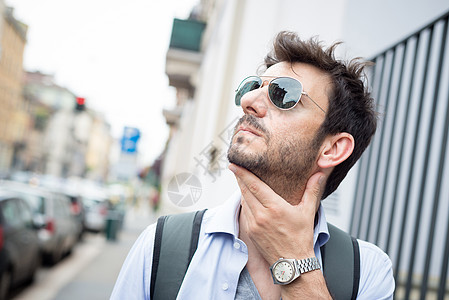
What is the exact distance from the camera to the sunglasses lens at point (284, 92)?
6.21 ft

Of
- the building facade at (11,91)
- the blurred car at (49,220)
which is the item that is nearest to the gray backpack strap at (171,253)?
the blurred car at (49,220)

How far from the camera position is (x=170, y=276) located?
1688 mm

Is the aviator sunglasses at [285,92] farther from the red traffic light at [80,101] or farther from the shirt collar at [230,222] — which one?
the red traffic light at [80,101]

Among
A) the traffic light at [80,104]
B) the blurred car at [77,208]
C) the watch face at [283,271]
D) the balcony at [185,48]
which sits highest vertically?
the balcony at [185,48]

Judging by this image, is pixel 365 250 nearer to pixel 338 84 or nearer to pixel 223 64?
pixel 338 84

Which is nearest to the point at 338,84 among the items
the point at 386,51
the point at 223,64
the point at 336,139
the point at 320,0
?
the point at 336,139

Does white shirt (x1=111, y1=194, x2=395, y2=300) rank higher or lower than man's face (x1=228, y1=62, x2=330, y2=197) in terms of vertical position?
lower

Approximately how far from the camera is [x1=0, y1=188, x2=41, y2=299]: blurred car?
625 centimetres

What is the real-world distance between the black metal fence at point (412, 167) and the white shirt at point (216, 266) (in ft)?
4.06

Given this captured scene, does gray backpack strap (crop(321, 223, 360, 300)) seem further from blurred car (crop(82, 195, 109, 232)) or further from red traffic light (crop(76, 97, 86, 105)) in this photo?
blurred car (crop(82, 195, 109, 232))

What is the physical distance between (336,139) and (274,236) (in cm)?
64

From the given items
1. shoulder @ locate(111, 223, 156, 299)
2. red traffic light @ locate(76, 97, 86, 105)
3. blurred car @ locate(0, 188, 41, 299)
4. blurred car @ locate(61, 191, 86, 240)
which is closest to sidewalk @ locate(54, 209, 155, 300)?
blurred car @ locate(0, 188, 41, 299)

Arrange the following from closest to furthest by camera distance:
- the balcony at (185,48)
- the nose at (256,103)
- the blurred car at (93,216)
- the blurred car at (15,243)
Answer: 1. the nose at (256,103)
2. the blurred car at (15,243)
3. the balcony at (185,48)
4. the blurred car at (93,216)

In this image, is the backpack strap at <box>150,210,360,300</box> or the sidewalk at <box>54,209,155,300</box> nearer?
the backpack strap at <box>150,210,360,300</box>
